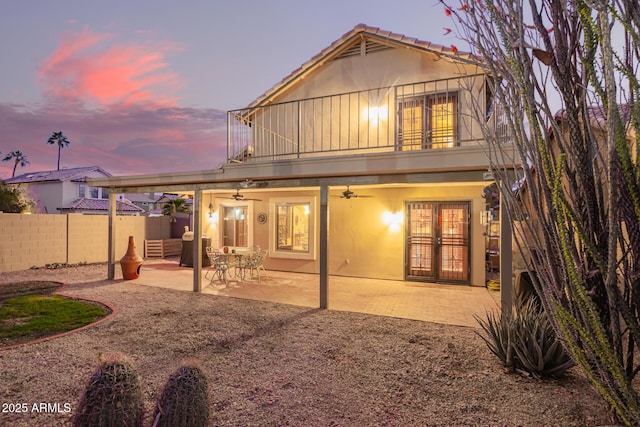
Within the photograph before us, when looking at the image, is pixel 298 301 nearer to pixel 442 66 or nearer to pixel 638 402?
pixel 638 402

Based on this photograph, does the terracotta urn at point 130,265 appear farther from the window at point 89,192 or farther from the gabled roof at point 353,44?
the window at point 89,192

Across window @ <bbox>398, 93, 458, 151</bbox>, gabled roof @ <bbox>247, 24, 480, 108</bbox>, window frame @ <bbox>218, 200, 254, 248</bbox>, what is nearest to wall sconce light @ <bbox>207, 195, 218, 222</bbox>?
window frame @ <bbox>218, 200, 254, 248</bbox>

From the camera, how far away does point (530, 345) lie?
3693 mm

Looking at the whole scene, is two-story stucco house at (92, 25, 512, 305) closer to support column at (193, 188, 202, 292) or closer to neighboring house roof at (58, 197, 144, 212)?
support column at (193, 188, 202, 292)

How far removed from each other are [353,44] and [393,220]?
221 inches

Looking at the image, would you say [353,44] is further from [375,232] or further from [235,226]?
[235,226]

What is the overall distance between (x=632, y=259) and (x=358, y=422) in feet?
7.72

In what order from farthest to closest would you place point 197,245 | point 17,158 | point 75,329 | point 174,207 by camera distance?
point 17,158, point 174,207, point 197,245, point 75,329

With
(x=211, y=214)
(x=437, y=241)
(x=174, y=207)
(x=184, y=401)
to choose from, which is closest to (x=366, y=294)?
(x=437, y=241)

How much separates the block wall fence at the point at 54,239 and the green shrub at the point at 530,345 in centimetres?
1051

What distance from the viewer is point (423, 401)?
3148 millimetres

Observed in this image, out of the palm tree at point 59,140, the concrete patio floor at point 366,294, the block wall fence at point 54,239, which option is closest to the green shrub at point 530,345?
the concrete patio floor at point 366,294

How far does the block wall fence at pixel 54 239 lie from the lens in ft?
35.1

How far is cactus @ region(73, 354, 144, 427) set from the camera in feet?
6.95
